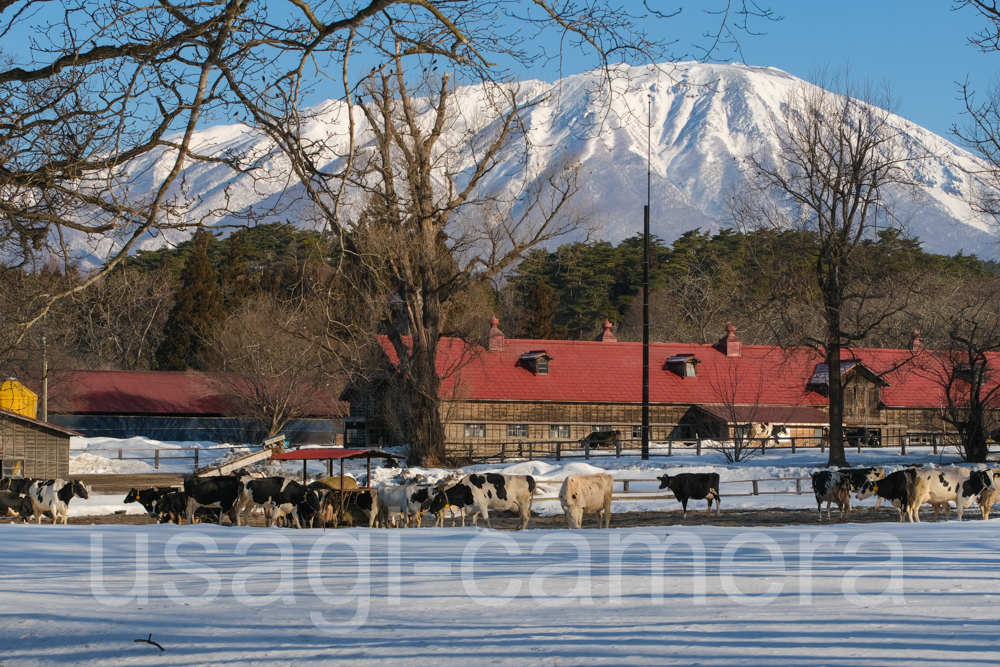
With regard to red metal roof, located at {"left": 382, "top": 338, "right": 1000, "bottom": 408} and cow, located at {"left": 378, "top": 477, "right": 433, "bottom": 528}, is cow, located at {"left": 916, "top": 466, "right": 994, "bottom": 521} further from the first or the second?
red metal roof, located at {"left": 382, "top": 338, "right": 1000, "bottom": 408}

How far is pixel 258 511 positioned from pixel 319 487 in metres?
1.84

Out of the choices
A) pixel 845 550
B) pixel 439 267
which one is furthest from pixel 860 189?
pixel 845 550

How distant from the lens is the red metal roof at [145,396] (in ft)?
186

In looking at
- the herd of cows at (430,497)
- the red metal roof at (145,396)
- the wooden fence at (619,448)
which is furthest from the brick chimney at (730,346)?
the herd of cows at (430,497)

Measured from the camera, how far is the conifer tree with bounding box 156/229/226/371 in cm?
6762

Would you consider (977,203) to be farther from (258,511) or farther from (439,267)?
(258,511)

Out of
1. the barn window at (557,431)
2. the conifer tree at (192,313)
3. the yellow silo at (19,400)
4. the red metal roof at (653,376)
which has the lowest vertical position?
the barn window at (557,431)

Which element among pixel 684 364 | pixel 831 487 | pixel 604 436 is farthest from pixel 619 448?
pixel 831 487

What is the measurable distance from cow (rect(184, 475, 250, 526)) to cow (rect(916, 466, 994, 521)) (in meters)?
14.1

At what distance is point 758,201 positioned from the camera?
128ft

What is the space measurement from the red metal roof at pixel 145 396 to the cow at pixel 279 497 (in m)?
35.9

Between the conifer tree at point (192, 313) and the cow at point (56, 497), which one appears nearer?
the cow at point (56, 497)

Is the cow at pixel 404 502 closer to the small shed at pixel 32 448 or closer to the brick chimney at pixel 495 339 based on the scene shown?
the small shed at pixel 32 448

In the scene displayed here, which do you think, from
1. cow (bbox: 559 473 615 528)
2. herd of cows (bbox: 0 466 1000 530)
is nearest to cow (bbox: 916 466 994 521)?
herd of cows (bbox: 0 466 1000 530)
